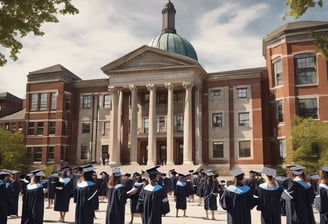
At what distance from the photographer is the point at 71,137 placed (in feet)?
147

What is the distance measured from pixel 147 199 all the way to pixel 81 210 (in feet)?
7.09

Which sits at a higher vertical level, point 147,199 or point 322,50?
point 322,50

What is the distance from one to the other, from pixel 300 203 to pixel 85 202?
6441 millimetres

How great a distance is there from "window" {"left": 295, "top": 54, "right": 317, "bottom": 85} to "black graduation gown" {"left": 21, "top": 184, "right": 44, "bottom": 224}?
2954 centimetres

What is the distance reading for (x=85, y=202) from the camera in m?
11.1

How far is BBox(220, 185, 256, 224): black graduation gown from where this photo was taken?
9.51 metres

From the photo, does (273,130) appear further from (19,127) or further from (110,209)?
(19,127)

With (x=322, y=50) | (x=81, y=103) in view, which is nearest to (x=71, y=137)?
(x=81, y=103)

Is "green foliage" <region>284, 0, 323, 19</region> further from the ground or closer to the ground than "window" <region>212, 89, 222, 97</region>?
closer to the ground

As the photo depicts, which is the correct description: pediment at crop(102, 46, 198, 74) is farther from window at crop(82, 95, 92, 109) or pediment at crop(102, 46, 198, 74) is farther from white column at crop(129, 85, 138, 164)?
window at crop(82, 95, 92, 109)

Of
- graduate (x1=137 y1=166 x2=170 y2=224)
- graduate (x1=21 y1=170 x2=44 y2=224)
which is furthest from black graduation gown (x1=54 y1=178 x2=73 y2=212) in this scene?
graduate (x1=137 y1=166 x2=170 y2=224)

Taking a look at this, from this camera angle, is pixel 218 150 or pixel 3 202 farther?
pixel 218 150

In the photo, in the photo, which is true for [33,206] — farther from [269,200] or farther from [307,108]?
[307,108]

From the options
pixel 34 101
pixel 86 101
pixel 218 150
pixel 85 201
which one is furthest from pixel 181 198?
pixel 34 101
